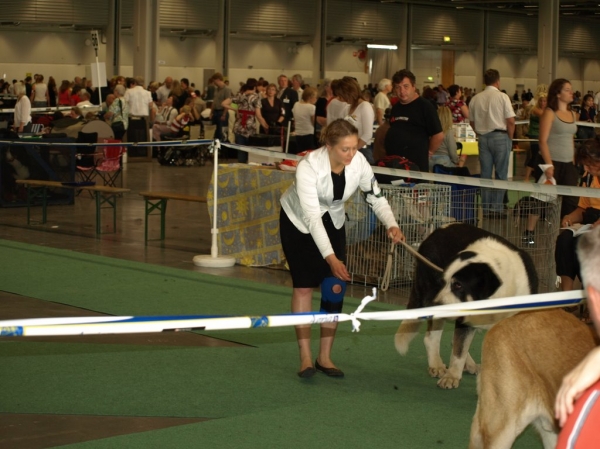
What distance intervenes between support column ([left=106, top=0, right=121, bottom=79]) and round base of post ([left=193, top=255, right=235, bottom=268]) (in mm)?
24722

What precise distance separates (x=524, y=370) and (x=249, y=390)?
2181 mm

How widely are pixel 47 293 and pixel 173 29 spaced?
2879 cm

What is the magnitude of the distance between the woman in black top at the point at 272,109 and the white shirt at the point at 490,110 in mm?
7525

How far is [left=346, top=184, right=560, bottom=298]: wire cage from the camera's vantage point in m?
7.52

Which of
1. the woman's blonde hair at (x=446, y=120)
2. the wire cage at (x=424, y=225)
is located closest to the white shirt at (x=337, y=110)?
the woman's blonde hair at (x=446, y=120)

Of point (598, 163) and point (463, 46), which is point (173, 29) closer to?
point (463, 46)

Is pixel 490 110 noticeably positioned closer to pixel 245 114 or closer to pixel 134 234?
pixel 134 234

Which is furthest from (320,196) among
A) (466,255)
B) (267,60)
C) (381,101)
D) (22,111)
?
(267,60)

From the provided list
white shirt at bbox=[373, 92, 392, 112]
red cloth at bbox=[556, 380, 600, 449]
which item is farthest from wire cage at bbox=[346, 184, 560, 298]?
white shirt at bbox=[373, 92, 392, 112]

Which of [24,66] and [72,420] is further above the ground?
[24,66]

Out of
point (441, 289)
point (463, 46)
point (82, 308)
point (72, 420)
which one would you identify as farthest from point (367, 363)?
point (463, 46)

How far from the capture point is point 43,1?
31.9 m

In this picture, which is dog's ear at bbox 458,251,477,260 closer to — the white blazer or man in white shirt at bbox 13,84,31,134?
the white blazer

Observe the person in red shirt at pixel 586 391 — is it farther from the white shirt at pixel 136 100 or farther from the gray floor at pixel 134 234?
the white shirt at pixel 136 100
